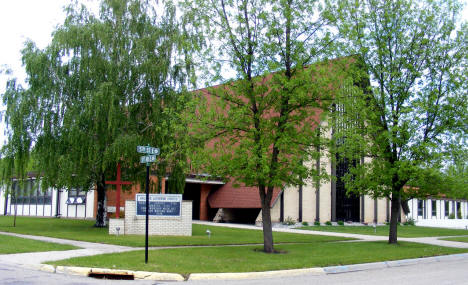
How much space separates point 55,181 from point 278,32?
13.8 metres

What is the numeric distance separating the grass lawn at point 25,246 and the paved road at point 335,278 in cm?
249

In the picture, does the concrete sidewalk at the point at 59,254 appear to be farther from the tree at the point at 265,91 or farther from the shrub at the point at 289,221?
the shrub at the point at 289,221

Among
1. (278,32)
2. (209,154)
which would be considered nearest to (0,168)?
(209,154)

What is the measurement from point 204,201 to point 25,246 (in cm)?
2308

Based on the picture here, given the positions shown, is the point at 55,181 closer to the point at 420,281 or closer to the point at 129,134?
the point at 129,134

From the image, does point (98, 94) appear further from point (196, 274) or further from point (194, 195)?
point (194, 195)

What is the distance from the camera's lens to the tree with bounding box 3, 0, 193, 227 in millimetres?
22250

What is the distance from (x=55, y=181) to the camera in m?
23.0

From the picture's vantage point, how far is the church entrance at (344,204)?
38.0 metres

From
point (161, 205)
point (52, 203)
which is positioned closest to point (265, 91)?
point (161, 205)

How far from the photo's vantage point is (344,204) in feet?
126

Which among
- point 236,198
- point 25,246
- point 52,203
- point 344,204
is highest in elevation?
point 236,198

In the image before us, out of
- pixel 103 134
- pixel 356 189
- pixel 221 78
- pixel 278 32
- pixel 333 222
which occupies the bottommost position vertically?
pixel 333 222

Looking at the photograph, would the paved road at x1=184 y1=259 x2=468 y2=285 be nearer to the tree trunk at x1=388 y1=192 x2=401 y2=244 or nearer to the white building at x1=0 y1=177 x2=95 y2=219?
the tree trunk at x1=388 y1=192 x2=401 y2=244
